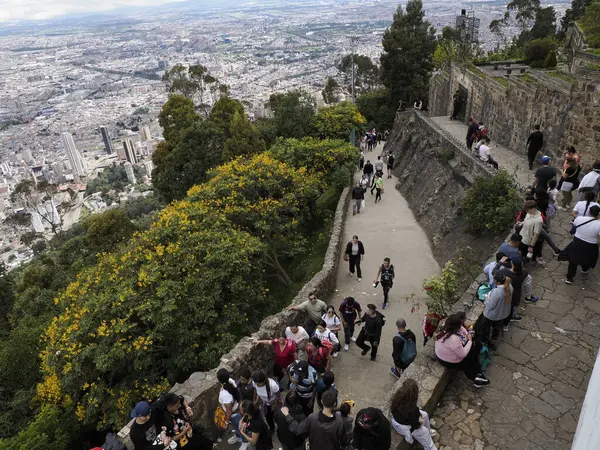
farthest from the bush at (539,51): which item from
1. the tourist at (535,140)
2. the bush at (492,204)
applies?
the bush at (492,204)

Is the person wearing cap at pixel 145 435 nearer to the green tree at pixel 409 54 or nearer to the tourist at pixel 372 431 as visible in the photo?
the tourist at pixel 372 431

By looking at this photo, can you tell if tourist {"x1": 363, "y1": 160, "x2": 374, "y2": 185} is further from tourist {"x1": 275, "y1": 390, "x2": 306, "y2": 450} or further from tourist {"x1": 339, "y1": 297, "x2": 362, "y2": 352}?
tourist {"x1": 275, "y1": 390, "x2": 306, "y2": 450}

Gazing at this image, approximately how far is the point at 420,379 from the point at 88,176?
7556 centimetres

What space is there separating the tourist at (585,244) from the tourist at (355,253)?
4.47 metres

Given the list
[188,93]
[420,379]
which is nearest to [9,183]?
[188,93]

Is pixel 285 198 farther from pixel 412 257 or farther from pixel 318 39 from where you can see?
pixel 318 39

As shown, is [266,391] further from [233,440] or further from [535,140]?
[535,140]

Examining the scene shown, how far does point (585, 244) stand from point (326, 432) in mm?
5218

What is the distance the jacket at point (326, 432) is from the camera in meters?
Answer: 4.13

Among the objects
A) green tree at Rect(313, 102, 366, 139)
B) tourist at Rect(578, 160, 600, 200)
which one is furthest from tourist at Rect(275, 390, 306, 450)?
green tree at Rect(313, 102, 366, 139)

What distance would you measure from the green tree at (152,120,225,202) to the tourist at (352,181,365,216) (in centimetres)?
1062

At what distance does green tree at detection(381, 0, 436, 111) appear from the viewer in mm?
29719

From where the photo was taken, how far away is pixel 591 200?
6.90 m

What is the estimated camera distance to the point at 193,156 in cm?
2334
